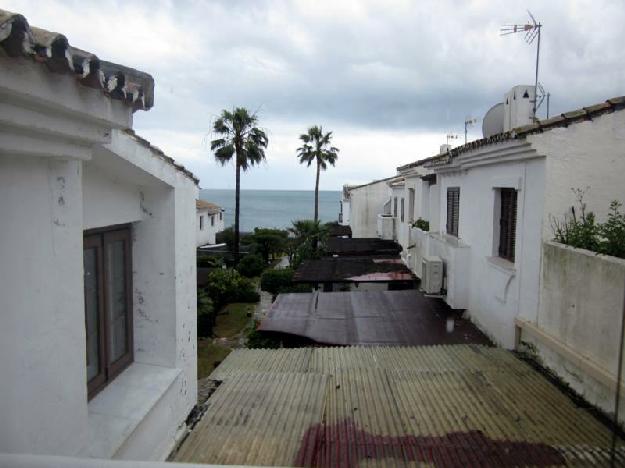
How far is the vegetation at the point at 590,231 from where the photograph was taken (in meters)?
5.57

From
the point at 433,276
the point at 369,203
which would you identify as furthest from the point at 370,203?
the point at 433,276

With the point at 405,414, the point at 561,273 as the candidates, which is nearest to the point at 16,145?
the point at 405,414

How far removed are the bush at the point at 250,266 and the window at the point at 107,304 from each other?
96.5 ft

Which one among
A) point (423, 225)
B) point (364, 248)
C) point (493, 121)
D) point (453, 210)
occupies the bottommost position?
point (364, 248)

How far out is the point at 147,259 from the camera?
479 centimetres

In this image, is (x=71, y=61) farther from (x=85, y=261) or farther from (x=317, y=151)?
(x=317, y=151)

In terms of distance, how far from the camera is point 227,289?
25.6 meters

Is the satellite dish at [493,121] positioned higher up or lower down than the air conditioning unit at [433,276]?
higher up

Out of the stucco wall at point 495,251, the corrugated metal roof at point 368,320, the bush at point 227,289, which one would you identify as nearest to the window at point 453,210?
the stucco wall at point 495,251

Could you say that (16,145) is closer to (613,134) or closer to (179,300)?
(179,300)

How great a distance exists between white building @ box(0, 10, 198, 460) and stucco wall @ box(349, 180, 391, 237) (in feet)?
112

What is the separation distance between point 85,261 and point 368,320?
7.36 metres

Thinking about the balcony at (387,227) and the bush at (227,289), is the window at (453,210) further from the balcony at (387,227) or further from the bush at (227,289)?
the balcony at (387,227)

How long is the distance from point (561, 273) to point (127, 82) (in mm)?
5544
